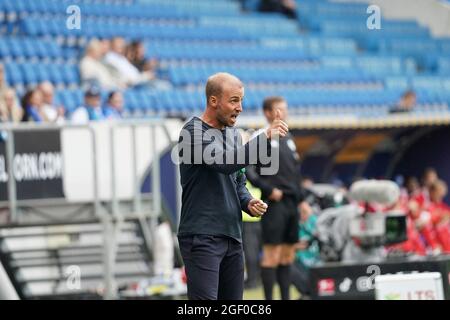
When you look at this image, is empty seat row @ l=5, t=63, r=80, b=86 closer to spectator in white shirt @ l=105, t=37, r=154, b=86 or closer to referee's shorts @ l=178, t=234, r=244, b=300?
spectator in white shirt @ l=105, t=37, r=154, b=86

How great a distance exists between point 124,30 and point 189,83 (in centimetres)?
161

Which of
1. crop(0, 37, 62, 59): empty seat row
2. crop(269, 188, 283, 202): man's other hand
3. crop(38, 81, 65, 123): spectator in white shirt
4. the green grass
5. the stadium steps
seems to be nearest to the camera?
crop(269, 188, 283, 202): man's other hand

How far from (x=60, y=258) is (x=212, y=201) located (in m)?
6.62

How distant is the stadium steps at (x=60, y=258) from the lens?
12352 mm

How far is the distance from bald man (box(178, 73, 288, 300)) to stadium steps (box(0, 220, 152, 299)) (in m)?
5.68

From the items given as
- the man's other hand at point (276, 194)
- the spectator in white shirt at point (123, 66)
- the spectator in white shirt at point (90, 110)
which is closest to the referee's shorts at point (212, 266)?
the man's other hand at point (276, 194)

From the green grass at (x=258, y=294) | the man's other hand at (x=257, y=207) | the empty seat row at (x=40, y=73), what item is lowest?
the green grass at (x=258, y=294)

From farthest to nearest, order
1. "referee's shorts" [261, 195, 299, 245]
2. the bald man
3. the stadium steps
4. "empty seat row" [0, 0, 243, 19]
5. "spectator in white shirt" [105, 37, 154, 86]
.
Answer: "empty seat row" [0, 0, 243, 19]
"spectator in white shirt" [105, 37, 154, 86]
the stadium steps
"referee's shorts" [261, 195, 299, 245]
the bald man

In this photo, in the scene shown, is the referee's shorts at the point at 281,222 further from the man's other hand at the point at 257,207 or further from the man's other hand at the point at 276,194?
the man's other hand at the point at 257,207

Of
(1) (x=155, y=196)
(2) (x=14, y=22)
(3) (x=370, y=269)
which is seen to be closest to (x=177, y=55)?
(2) (x=14, y=22)

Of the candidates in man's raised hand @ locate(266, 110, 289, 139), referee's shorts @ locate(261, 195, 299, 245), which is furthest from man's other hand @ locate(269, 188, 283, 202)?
man's raised hand @ locate(266, 110, 289, 139)

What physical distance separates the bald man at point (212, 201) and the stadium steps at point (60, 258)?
5.68 m

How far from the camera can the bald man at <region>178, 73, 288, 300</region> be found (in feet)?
21.0

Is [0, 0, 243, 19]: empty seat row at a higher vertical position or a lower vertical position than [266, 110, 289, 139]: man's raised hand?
lower
